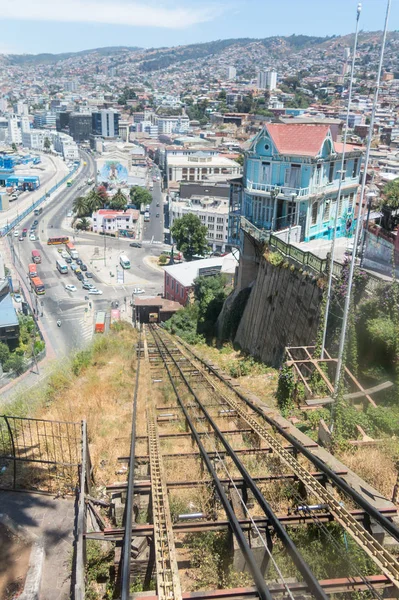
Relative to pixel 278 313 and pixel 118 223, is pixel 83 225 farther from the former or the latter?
pixel 278 313

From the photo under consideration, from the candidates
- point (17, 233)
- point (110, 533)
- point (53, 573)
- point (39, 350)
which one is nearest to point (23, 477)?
point (53, 573)

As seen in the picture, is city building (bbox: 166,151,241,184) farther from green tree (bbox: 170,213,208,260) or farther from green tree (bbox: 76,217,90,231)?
green tree (bbox: 170,213,208,260)

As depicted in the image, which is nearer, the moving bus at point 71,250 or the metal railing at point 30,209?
the moving bus at point 71,250

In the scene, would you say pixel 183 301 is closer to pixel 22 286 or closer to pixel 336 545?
pixel 22 286

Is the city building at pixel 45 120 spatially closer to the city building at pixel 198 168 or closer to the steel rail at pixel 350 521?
the city building at pixel 198 168

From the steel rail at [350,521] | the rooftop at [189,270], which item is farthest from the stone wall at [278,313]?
the rooftop at [189,270]

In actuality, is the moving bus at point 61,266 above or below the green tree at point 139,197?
below
